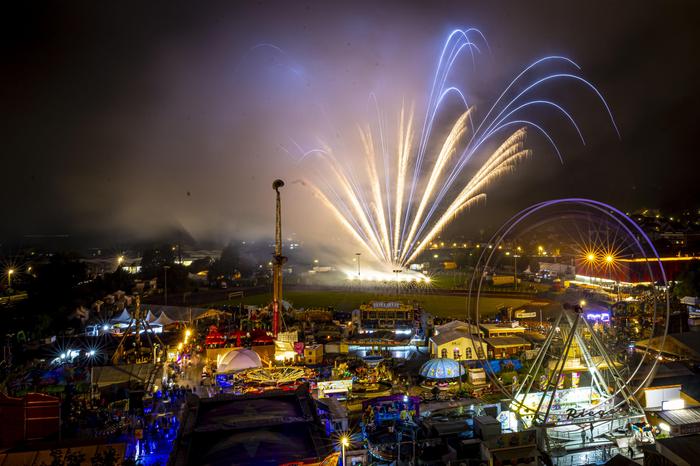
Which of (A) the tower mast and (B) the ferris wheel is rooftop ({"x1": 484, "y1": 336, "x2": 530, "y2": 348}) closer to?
(B) the ferris wheel

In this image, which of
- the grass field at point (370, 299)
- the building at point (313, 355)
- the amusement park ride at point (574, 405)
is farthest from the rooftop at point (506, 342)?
the grass field at point (370, 299)

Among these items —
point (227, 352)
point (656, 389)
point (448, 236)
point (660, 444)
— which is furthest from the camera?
point (448, 236)

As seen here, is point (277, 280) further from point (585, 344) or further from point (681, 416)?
point (681, 416)

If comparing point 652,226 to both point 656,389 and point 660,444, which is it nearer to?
point 656,389

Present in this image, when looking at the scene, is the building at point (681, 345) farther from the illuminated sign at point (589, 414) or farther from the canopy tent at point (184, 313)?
the canopy tent at point (184, 313)

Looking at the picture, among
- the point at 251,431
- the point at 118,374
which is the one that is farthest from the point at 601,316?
the point at 118,374

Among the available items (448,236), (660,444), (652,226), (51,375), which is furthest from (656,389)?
(448,236)
